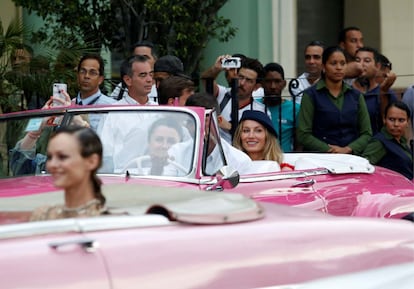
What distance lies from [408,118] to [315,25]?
19.3 ft

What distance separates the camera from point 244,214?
403cm

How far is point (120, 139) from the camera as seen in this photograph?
6664 millimetres

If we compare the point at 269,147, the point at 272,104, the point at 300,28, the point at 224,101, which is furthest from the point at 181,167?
the point at 300,28

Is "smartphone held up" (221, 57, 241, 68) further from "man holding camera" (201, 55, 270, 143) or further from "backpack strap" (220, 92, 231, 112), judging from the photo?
"backpack strap" (220, 92, 231, 112)

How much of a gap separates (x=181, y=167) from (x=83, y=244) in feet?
10.0

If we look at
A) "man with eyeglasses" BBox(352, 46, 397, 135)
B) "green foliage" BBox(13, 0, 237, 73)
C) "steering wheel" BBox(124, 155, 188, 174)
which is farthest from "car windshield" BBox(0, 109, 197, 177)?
"green foliage" BBox(13, 0, 237, 73)

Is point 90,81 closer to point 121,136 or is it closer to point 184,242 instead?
point 121,136

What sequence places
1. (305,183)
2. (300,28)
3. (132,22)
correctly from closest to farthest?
(305,183), (132,22), (300,28)

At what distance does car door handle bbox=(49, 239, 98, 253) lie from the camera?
3.49 meters

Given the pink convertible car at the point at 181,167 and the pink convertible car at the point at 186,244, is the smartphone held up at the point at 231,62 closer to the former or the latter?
the pink convertible car at the point at 181,167

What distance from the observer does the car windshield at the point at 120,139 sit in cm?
656

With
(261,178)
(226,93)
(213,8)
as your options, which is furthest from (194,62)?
(261,178)

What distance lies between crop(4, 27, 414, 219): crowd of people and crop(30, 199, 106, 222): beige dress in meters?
2.53

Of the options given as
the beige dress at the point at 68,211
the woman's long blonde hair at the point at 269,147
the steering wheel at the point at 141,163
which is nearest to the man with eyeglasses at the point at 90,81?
the woman's long blonde hair at the point at 269,147
